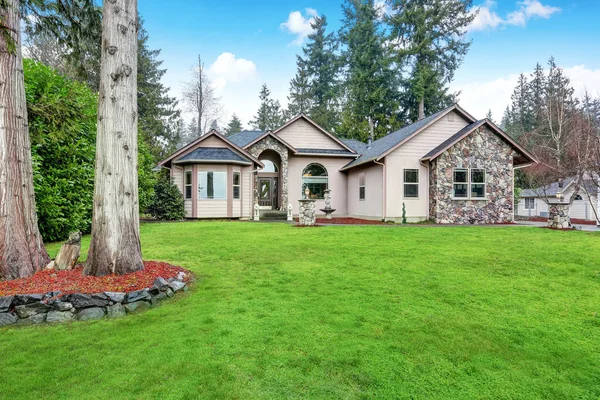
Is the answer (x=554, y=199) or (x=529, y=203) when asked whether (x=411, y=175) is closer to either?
(x=554, y=199)

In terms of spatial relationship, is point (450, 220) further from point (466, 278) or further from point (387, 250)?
point (466, 278)

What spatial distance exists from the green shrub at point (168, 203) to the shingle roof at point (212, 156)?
152cm

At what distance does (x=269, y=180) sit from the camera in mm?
19609

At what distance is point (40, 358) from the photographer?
276 centimetres

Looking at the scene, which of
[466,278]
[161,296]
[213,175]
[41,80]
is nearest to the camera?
[161,296]

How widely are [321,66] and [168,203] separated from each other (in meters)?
28.6

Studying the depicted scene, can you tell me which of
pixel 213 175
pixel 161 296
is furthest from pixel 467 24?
pixel 161 296

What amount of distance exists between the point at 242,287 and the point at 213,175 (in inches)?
467

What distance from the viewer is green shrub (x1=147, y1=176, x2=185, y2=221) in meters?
15.8

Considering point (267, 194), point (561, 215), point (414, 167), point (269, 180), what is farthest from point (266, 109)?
point (561, 215)

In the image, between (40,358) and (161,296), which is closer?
(40,358)

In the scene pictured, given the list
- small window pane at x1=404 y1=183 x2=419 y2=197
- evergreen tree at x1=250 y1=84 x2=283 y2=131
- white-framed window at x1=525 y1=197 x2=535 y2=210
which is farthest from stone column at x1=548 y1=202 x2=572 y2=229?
evergreen tree at x1=250 y1=84 x2=283 y2=131

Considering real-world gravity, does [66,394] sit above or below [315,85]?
below

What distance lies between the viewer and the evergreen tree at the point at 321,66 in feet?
122
